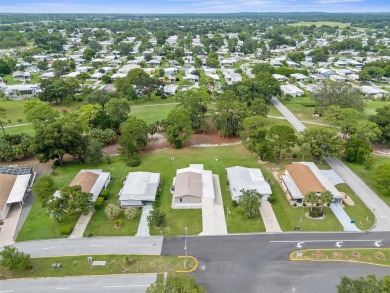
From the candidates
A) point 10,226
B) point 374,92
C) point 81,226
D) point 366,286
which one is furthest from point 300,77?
point 10,226

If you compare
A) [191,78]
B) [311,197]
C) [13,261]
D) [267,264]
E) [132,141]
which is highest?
[311,197]

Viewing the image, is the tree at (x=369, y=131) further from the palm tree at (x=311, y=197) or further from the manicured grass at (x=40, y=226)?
the manicured grass at (x=40, y=226)

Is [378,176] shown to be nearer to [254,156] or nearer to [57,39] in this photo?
[254,156]

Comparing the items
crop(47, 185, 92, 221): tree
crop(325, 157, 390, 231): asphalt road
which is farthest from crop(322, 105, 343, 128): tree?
crop(47, 185, 92, 221): tree

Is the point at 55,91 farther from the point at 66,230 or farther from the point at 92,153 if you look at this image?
the point at 66,230

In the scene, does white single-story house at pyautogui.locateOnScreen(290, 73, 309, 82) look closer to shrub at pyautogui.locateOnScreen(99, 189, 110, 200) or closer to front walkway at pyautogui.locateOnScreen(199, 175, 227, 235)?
front walkway at pyautogui.locateOnScreen(199, 175, 227, 235)

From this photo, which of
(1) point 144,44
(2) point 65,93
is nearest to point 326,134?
(2) point 65,93

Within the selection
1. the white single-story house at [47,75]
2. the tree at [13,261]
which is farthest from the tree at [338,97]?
the white single-story house at [47,75]
